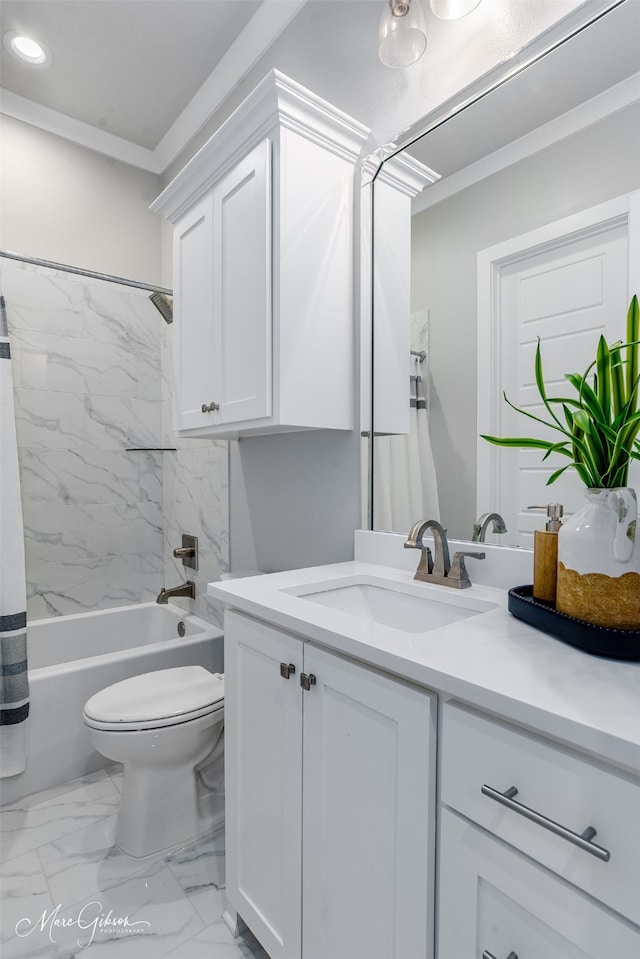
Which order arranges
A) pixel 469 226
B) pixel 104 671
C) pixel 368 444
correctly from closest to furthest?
pixel 469 226
pixel 368 444
pixel 104 671

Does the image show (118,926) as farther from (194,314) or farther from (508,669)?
(194,314)

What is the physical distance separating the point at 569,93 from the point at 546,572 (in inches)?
38.8

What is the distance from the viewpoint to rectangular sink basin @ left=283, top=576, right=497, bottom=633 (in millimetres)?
1138

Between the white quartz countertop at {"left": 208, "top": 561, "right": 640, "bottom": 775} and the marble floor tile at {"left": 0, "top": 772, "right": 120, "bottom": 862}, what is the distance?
1.23m

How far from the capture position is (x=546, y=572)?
94 centimetres

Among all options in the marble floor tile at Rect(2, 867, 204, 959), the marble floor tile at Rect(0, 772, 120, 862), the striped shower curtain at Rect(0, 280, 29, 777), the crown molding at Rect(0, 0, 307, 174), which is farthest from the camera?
the crown molding at Rect(0, 0, 307, 174)

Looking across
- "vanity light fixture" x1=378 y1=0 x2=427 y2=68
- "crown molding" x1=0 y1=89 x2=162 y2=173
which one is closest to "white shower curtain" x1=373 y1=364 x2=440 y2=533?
"vanity light fixture" x1=378 y1=0 x2=427 y2=68

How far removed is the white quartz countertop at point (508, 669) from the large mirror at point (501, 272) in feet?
1.13

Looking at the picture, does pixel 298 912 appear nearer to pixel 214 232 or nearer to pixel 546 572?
pixel 546 572

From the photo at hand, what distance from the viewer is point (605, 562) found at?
0.80 m

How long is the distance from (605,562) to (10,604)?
1879mm

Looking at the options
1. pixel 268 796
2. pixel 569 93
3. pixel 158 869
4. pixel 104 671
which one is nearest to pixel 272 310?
pixel 569 93

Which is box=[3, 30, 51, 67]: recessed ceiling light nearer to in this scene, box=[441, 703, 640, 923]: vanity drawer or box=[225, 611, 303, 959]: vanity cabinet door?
box=[225, 611, 303, 959]: vanity cabinet door

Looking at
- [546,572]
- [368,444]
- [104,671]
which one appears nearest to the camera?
[546,572]
